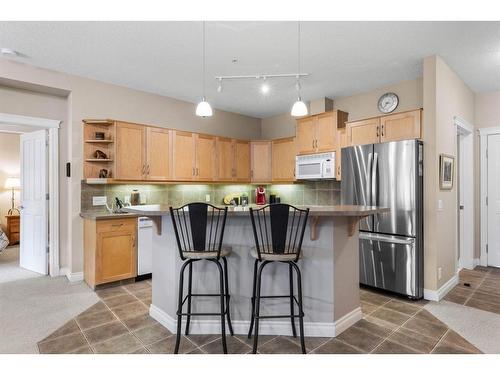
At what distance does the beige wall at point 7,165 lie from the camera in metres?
6.73

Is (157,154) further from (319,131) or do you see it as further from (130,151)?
(319,131)

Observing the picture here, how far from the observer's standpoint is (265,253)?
2.22 m

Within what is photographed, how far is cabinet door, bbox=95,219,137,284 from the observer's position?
3705 mm

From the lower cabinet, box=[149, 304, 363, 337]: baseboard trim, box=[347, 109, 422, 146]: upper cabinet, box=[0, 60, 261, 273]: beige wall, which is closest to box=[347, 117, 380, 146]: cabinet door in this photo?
box=[347, 109, 422, 146]: upper cabinet

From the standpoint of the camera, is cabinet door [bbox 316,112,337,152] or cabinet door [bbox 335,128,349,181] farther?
cabinet door [bbox 316,112,337,152]

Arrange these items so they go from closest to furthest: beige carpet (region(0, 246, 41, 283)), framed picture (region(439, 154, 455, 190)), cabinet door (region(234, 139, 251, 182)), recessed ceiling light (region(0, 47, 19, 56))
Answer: recessed ceiling light (region(0, 47, 19, 56)), framed picture (region(439, 154, 455, 190)), beige carpet (region(0, 246, 41, 283)), cabinet door (region(234, 139, 251, 182))

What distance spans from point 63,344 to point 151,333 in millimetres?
685

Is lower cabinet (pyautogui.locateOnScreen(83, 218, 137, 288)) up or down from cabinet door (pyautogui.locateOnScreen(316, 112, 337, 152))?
down

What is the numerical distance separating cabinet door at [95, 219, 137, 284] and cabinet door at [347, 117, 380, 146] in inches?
129

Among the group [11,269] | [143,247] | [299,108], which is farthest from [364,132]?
[11,269]

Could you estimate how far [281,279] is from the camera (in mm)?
2559

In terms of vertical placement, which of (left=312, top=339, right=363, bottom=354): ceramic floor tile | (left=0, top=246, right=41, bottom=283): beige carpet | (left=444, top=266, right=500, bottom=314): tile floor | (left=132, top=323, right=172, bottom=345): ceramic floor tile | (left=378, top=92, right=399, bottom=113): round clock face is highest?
(left=378, top=92, right=399, bottom=113): round clock face

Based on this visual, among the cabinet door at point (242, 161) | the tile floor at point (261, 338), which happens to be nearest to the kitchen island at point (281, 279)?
the tile floor at point (261, 338)

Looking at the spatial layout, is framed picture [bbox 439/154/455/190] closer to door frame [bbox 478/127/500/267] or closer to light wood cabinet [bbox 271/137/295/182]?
door frame [bbox 478/127/500/267]
